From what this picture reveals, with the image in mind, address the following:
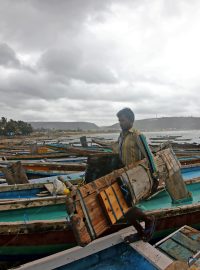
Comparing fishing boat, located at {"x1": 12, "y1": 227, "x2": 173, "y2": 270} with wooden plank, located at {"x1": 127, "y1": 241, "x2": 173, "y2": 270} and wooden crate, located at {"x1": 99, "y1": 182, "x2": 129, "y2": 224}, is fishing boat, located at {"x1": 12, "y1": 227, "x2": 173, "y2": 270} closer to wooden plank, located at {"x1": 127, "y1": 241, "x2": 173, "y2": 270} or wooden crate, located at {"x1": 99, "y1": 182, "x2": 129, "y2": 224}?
wooden plank, located at {"x1": 127, "y1": 241, "x2": 173, "y2": 270}

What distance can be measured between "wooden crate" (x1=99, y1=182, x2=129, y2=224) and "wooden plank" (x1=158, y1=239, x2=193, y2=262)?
165cm

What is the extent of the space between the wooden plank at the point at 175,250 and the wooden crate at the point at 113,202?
1.65 m

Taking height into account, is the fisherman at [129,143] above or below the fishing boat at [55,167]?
above

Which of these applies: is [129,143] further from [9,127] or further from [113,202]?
[9,127]

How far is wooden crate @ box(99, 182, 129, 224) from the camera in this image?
3.58 m

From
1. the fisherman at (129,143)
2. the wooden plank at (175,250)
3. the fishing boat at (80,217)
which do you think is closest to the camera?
the fishing boat at (80,217)

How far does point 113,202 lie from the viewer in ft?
12.1

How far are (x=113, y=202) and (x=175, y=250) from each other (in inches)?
81.5

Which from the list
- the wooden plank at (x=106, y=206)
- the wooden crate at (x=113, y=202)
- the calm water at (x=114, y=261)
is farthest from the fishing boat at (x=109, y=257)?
the wooden plank at (x=106, y=206)

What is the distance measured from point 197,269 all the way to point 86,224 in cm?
179

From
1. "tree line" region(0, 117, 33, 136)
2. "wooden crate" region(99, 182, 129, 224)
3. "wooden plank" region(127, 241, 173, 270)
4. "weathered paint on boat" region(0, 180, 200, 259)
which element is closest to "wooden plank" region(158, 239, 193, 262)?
"wooden plank" region(127, 241, 173, 270)

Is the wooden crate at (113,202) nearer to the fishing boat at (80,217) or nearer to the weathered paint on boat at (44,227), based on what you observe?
the fishing boat at (80,217)

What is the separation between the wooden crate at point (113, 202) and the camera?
3.58 metres

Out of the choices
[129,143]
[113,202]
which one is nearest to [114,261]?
[113,202]
